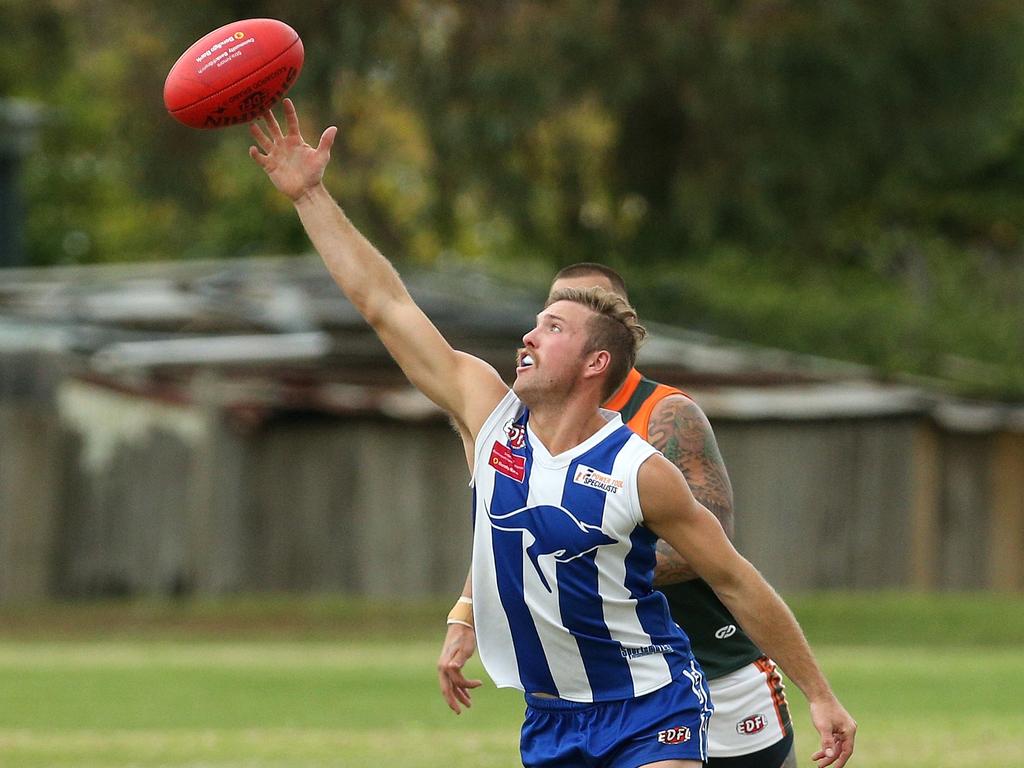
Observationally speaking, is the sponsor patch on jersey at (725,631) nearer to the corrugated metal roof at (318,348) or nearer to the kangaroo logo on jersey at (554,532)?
the kangaroo logo on jersey at (554,532)

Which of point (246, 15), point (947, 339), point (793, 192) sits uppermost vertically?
point (246, 15)

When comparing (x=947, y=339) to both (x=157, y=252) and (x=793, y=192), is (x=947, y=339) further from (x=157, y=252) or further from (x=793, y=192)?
(x=157, y=252)

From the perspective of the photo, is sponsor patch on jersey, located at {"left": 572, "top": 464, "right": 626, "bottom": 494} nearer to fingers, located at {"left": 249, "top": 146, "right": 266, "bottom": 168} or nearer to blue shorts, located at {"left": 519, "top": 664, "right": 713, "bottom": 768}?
blue shorts, located at {"left": 519, "top": 664, "right": 713, "bottom": 768}

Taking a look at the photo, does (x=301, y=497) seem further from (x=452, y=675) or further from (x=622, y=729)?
(x=622, y=729)

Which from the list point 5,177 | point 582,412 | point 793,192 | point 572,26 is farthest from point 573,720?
point 5,177

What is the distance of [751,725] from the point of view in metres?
6.43

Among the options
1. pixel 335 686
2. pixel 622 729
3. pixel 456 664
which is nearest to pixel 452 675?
pixel 456 664

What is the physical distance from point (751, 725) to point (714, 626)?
33 centimetres

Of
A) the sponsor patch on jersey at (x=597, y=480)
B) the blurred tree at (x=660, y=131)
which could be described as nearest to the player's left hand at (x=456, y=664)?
the sponsor patch on jersey at (x=597, y=480)

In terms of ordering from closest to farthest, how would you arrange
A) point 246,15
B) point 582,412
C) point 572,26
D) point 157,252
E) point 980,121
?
→ point 582,412 < point 572,26 < point 246,15 < point 980,121 < point 157,252

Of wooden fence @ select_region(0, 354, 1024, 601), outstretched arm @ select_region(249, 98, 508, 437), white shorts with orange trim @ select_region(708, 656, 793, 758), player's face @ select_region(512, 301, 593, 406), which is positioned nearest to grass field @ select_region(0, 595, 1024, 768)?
wooden fence @ select_region(0, 354, 1024, 601)

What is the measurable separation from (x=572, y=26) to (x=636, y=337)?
884 inches

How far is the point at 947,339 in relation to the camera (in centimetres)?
3325

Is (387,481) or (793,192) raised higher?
(793,192)
